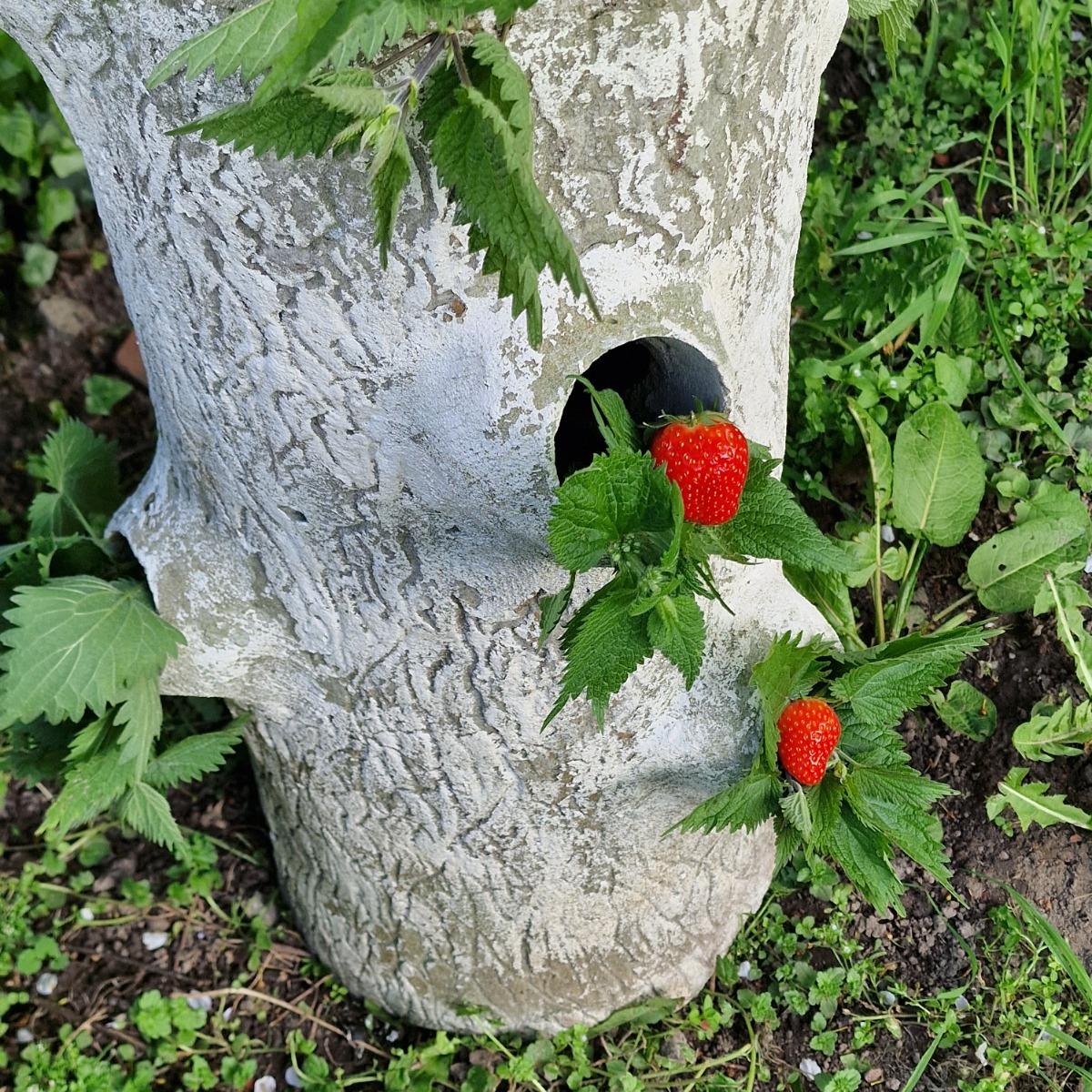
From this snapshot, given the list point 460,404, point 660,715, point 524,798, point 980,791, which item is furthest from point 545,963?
point 460,404

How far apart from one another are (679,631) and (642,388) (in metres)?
0.48

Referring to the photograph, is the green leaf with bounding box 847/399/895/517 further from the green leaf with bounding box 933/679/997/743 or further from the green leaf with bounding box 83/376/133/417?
the green leaf with bounding box 83/376/133/417

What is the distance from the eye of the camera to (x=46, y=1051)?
81.6 inches

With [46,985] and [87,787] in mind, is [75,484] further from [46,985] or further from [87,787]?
[46,985]

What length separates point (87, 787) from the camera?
64.7 inches

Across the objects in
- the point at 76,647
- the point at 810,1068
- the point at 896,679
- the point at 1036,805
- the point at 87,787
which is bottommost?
the point at 810,1068

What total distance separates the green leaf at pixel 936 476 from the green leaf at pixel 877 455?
0.04 metres

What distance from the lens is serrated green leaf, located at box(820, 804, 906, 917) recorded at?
1.53 metres

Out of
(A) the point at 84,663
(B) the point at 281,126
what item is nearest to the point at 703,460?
(B) the point at 281,126

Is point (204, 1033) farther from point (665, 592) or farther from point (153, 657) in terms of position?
point (665, 592)

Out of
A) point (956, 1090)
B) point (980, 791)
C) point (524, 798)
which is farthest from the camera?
point (980, 791)

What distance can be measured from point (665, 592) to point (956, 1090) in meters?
1.26

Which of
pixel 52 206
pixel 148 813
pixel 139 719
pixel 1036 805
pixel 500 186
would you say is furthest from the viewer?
pixel 52 206

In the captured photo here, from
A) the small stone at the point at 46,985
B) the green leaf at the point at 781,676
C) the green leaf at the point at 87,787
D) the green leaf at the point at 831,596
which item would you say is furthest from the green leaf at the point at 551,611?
the small stone at the point at 46,985
